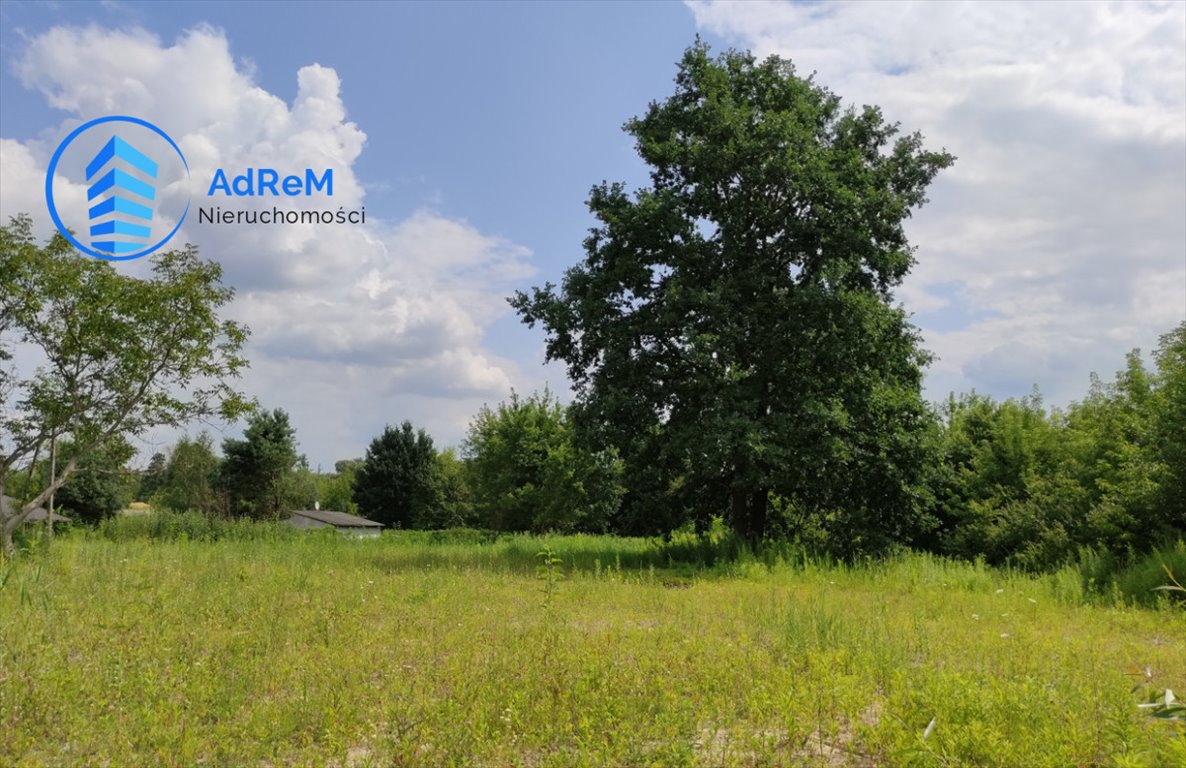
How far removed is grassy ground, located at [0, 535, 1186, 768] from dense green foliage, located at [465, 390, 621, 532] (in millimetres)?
27548


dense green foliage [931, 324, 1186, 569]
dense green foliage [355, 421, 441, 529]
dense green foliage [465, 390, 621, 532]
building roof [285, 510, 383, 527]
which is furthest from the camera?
dense green foliage [355, 421, 441, 529]

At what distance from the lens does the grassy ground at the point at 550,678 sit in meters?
4.90

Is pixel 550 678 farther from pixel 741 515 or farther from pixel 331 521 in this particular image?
pixel 331 521

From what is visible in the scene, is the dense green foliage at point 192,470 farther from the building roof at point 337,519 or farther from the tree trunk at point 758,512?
the tree trunk at point 758,512

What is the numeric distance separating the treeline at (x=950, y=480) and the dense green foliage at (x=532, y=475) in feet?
0.28

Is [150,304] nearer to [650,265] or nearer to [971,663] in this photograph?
[650,265]

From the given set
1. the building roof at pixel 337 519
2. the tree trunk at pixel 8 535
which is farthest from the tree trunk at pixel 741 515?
the building roof at pixel 337 519

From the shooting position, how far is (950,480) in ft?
65.2

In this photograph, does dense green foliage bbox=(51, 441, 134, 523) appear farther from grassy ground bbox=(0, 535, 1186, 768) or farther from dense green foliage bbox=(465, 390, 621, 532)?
grassy ground bbox=(0, 535, 1186, 768)

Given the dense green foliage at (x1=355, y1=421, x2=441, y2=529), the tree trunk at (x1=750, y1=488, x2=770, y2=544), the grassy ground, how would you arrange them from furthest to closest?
the dense green foliage at (x1=355, y1=421, x2=441, y2=529), the tree trunk at (x1=750, y1=488, x2=770, y2=544), the grassy ground

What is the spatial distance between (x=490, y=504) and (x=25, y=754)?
127ft

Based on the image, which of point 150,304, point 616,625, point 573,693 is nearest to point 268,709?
point 573,693

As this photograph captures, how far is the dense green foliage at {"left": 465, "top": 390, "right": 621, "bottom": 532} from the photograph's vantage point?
3866 centimetres

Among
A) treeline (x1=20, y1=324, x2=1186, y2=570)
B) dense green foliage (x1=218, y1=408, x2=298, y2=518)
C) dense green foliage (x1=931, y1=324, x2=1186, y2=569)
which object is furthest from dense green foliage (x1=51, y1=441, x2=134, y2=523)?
dense green foliage (x1=931, y1=324, x2=1186, y2=569)
